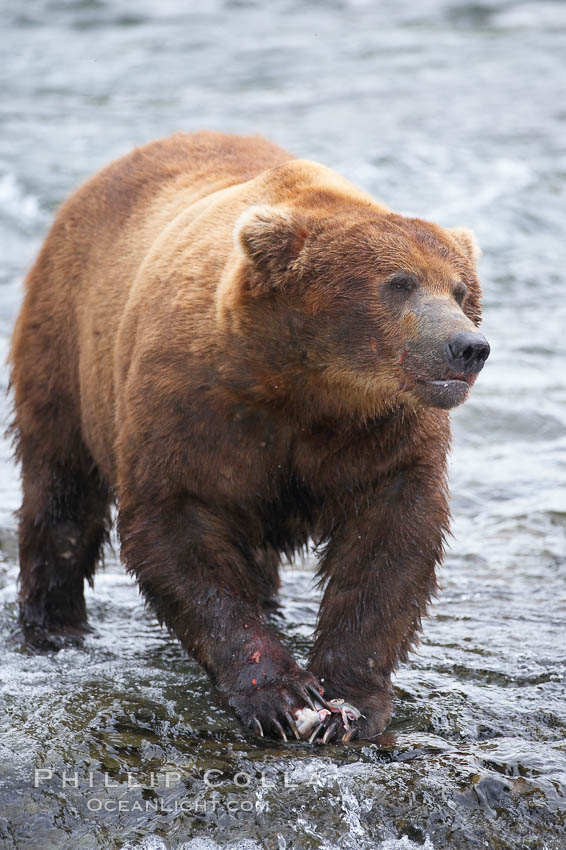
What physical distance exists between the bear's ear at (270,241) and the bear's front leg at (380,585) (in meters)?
0.96

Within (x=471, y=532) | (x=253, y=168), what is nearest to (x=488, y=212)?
(x=471, y=532)

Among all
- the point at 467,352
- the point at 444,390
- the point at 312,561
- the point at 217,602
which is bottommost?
the point at 312,561

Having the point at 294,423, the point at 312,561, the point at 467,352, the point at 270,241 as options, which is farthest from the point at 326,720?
the point at 312,561

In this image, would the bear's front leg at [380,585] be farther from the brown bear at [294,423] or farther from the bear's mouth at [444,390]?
the bear's mouth at [444,390]

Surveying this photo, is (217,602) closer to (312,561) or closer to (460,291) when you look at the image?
(460,291)

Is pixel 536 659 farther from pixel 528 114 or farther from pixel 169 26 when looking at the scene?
pixel 169 26

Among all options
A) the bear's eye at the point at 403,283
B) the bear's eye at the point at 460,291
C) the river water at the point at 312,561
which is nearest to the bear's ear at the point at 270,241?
the bear's eye at the point at 403,283

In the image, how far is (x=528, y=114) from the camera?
1848 cm

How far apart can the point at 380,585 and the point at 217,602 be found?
2.10 ft

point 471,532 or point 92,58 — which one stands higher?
point 92,58

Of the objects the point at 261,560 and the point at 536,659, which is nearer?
the point at 536,659

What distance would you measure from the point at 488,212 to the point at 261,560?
30.6 ft

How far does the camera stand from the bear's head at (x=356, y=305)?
452cm

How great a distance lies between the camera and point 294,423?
191 inches
